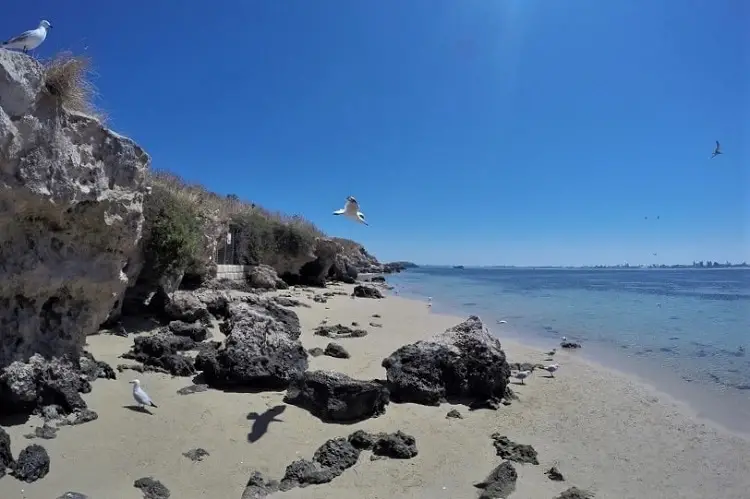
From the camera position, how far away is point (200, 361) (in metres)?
7.86

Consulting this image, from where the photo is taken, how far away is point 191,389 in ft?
23.6

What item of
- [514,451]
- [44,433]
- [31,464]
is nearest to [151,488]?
[31,464]

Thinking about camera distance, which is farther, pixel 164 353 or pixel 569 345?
pixel 569 345

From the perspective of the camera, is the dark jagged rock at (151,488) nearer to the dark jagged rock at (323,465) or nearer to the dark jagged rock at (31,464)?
the dark jagged rock at (31,464)

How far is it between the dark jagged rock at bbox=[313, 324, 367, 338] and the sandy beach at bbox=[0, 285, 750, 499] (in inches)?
147

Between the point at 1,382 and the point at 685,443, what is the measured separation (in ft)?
28.0

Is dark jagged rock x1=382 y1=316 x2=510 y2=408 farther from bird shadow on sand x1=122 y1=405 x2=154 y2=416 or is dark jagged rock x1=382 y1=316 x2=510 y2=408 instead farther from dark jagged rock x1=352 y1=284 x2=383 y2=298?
dark jagged rock x1=352 y1=284 x2=383 y2=298

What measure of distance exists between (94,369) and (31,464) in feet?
9.44

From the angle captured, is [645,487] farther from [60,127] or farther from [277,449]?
[60,127]

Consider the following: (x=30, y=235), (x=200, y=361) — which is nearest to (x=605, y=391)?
(x=200, y=361)

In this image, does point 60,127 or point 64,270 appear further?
point 64,270

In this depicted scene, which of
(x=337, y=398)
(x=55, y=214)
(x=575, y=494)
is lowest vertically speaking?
(x=575, y=494)

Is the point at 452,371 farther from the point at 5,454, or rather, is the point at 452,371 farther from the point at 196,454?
the point at 5,454

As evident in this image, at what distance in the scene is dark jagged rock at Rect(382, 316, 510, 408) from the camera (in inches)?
303
